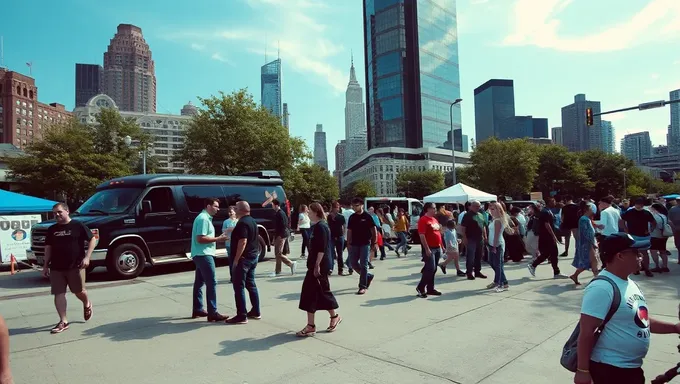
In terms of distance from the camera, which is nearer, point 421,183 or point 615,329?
point 615,329

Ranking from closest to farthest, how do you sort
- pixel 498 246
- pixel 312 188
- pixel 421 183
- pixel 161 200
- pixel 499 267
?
pixel 499 267, pixel 498 246, pixel 161 200, pixel 312 188, pixel 421 183

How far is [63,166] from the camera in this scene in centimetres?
3150

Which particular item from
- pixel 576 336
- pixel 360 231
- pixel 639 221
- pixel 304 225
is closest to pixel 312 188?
pixel 304 225

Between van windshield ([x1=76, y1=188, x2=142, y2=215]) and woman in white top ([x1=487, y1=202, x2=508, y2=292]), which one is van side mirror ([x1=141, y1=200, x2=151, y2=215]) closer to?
A: van windshield ([x1=76, y1=188, x2=142, y2=215])

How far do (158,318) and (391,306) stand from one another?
3761mm

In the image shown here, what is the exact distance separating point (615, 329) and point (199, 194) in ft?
37.3

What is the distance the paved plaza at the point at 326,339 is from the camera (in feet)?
13.6

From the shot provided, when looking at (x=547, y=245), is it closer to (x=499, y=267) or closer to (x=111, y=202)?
(x=499, y=267)

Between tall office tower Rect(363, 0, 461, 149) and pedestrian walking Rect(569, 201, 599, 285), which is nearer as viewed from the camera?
pedestrian walking Rect(569, 201, 599, 285)

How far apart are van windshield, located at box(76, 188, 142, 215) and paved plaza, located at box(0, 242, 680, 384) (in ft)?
8.51

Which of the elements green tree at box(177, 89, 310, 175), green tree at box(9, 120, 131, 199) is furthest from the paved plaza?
green tree at box(9, 120, 131, 199)

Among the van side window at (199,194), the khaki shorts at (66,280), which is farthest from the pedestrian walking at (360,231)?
the van side window at (199,194)

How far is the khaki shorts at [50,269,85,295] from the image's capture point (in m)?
5.80

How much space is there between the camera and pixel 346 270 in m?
11.3
